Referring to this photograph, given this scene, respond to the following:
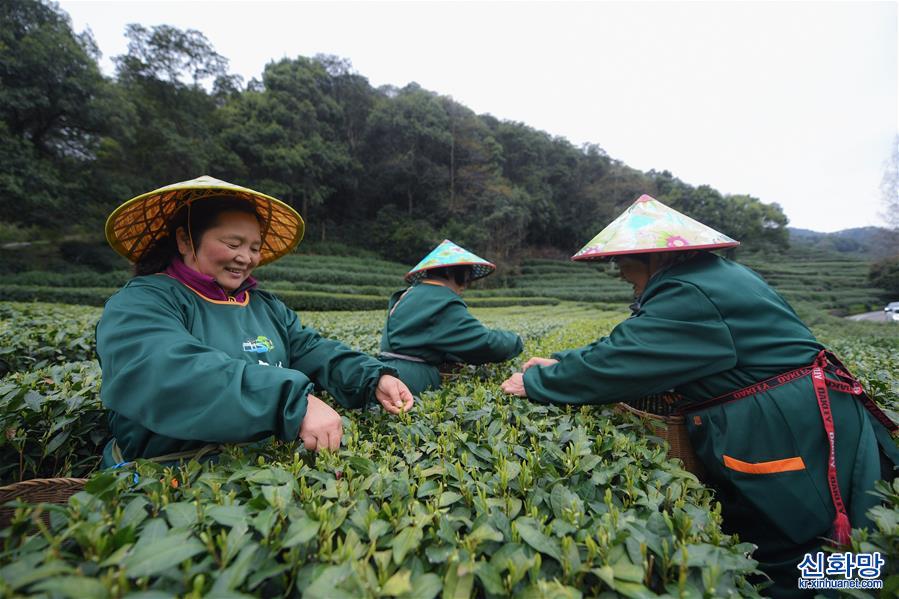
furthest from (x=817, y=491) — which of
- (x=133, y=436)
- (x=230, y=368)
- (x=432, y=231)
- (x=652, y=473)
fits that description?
(x=432, y=231)

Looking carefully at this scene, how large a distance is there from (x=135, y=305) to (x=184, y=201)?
69 centimetres

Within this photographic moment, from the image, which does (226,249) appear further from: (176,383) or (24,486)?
(24,486)

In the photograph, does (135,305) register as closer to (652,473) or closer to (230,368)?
(230,368)

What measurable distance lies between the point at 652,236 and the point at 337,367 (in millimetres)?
1674

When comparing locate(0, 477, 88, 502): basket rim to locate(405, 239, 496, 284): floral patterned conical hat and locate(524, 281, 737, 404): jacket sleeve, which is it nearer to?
locate(524, 281, 737, 404): jacket sleeve

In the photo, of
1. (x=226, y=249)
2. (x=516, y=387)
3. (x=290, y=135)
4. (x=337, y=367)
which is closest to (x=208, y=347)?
(x=226, y=249)

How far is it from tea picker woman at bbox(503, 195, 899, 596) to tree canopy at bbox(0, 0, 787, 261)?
26.2 metres

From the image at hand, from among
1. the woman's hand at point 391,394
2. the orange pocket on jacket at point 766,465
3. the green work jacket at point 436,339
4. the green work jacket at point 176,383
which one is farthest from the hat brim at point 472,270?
the orange pocket on jacket at point 766,465

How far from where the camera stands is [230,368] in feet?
4.27

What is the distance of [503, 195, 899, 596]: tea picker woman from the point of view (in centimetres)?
167

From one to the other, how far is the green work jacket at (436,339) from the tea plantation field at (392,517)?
748 mm

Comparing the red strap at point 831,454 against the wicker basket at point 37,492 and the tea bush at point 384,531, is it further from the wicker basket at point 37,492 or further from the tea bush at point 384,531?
the wicker basket at point 37,492

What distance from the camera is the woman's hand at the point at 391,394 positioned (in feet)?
6.29

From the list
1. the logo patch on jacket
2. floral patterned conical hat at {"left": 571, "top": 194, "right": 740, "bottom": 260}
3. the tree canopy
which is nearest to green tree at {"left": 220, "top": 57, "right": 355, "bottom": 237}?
the tree canopy
